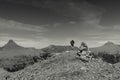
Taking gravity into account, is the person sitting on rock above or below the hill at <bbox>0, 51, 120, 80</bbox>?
above

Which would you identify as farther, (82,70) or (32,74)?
(32,74)

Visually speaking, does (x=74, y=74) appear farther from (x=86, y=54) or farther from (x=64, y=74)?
(x=86, y=54)

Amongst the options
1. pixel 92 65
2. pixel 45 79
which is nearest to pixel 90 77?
pixel 92 65

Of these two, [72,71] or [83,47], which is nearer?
[72,71]

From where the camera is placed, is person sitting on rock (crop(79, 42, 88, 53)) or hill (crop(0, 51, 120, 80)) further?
person sitting on rock (crop(79, 42, 88, 53))

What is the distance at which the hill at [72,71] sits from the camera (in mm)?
39125

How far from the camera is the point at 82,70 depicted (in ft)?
135

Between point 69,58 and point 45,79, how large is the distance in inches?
434

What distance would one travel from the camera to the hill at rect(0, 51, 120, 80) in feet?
128

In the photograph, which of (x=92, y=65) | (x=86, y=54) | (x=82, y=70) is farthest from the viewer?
(x=86, y=54)

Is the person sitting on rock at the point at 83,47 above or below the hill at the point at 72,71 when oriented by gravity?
above

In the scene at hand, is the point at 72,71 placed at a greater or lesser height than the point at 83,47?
lesser

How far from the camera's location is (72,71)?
134ft

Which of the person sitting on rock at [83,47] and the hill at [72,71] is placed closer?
the hill at [72,71]
